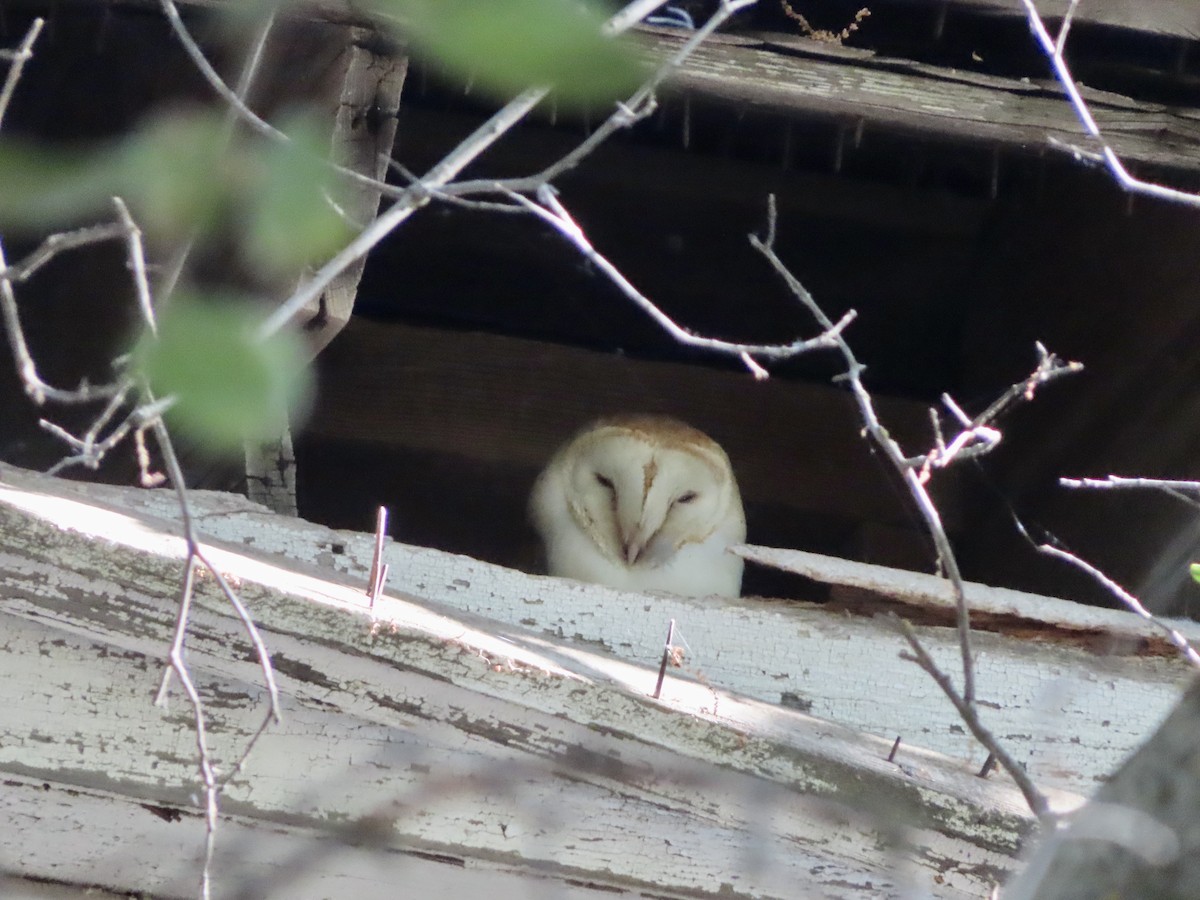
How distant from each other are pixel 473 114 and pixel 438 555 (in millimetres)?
901

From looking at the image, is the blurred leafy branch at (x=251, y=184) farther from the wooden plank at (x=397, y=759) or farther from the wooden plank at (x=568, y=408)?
the wooden plank at (x=568, y=408)

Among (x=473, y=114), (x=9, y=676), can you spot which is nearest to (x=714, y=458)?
(x=473, y=114)

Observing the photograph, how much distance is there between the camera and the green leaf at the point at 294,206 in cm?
63

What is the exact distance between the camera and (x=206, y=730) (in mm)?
1211

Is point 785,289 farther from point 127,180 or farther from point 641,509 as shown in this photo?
point 127,180

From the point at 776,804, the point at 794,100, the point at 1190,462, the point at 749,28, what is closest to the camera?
the point at 776,804

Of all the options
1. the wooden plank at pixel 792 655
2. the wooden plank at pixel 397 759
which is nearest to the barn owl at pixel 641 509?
the wooden plank at pixel 792 655

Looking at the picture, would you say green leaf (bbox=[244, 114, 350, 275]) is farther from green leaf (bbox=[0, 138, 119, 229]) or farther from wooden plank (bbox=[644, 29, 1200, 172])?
wooden plank (bbox=[644, 29, 1200, 172])

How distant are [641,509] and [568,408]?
0.39 m

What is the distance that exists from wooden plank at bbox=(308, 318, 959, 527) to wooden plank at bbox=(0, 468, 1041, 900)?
1099 millimetres

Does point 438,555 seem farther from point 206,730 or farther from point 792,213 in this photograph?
point 792,213

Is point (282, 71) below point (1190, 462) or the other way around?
the other way around

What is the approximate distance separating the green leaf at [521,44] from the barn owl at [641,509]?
1576mm

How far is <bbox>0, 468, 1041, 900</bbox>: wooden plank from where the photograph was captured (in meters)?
1.13
